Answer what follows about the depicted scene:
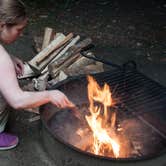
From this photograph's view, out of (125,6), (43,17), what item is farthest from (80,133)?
(125,6)

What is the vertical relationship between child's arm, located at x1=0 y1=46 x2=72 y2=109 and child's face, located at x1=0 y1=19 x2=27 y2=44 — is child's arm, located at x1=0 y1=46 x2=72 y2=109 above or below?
below

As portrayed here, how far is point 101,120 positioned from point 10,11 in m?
1.00

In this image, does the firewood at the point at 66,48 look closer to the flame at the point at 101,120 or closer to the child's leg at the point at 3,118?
the flame at the point at 101,120

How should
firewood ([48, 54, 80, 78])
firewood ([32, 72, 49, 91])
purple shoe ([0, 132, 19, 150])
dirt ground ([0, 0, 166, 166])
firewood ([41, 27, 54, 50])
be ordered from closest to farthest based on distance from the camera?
purple shoe ([0, 132, 19, 150]) → firewood ([32, 72, 49, 91]) → firewood ([48, 54, 80, 78]) → firewood ([41, 27, 54, 50]) → dirt ground ([0, 0, 166, 166])

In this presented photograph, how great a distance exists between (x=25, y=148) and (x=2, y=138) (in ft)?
0.58

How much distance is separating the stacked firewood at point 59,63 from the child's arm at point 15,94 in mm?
960

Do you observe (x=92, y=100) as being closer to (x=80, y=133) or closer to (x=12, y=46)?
(x=80, y=133)

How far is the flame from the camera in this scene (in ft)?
8.70

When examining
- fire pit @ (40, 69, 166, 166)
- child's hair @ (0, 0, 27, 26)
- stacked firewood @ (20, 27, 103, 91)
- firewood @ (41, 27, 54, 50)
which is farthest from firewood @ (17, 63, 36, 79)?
child's hair @ (0, 0, 27, 26)

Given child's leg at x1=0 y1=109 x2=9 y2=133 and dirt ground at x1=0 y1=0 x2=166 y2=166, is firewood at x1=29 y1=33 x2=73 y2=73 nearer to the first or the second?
Result: dirt ground at x1=0 y1=0 x2=166 y2=166

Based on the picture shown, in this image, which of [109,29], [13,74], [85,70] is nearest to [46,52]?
[85,70]

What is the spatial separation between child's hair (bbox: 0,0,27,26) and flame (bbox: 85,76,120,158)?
2.63 feet

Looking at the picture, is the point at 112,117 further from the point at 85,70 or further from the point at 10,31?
the point at 10,31

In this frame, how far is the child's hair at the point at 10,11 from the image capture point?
2.42 m
